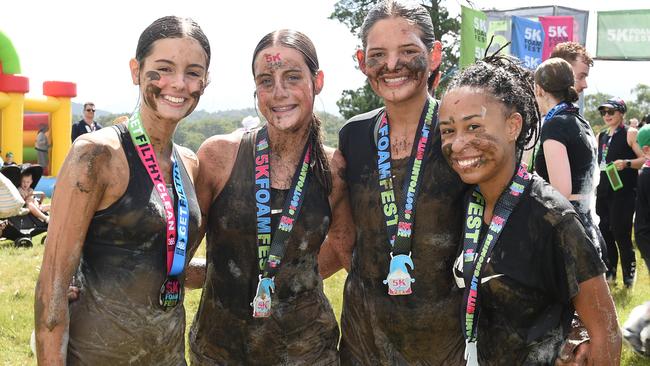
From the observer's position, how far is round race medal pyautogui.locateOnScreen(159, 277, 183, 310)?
2.55 metres

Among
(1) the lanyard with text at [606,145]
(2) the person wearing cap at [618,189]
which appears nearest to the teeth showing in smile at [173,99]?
(2) the person wearing cap at [618,189]

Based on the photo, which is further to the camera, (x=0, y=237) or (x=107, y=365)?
(x=0, y=237)

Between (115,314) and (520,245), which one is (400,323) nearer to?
(520,245)

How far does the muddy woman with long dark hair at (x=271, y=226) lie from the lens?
3.00m

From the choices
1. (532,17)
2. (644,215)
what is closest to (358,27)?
(532,17)

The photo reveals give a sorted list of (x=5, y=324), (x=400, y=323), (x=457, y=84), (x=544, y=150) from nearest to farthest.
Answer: (x=457, y=84)
(x=400, y=323)
(x=544, y=150)
(x=5, y=324)

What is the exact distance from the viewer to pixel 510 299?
8.18ft

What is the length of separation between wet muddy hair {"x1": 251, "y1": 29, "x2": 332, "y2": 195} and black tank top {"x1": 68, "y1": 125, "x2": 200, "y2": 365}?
903 millimetres

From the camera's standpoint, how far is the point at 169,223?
2.53m

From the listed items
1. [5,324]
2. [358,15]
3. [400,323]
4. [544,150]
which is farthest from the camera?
[358,15]

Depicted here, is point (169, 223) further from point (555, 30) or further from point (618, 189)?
point (555, 30)

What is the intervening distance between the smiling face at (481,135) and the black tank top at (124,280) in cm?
130

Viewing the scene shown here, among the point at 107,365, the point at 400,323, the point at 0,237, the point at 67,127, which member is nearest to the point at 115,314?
the point at 107,365

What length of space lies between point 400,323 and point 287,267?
2.04 ft
